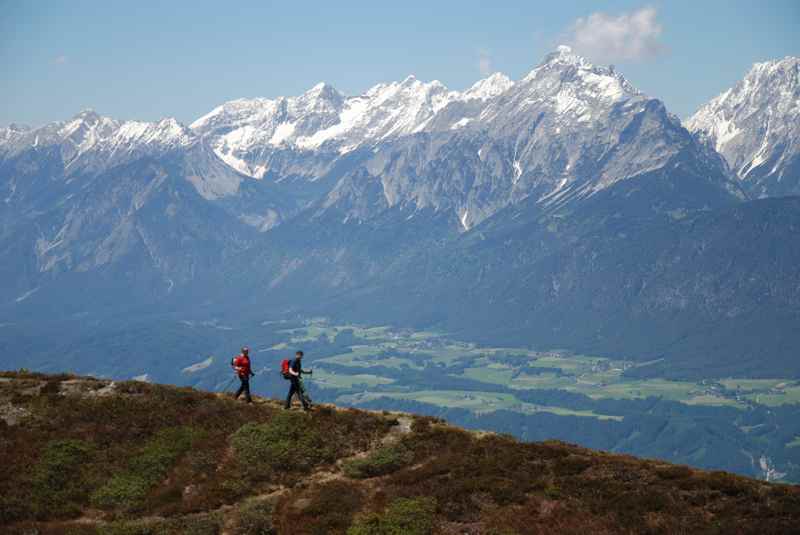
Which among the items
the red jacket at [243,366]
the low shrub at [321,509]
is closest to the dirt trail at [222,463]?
the low shrub at [321,509]

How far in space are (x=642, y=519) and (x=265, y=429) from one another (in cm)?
2361

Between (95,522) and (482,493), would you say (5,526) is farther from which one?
(482,493)

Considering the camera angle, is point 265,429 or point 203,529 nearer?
point 203,529

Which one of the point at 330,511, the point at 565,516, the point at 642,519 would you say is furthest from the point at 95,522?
the point at 642,519

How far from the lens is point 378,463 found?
51.0 meters

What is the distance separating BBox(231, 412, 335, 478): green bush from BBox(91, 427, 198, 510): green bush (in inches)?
131

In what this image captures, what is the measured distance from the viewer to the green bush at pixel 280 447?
5150 cm

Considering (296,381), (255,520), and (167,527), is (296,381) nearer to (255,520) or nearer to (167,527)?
(255,520)

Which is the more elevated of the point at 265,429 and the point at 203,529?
the point at 265,429

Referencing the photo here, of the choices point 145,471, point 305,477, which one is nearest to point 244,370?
point 145,471

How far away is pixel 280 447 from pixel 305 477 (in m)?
3.01

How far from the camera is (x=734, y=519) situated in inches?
1612

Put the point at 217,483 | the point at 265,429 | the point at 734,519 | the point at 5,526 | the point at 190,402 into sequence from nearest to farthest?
1. the point at 734,519
2. the point at 5,526
3. the point at 217,483
4. the point at 265,429
5. the point at 190,402

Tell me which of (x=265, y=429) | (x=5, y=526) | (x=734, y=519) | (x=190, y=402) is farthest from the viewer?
(x=190, y=402)
